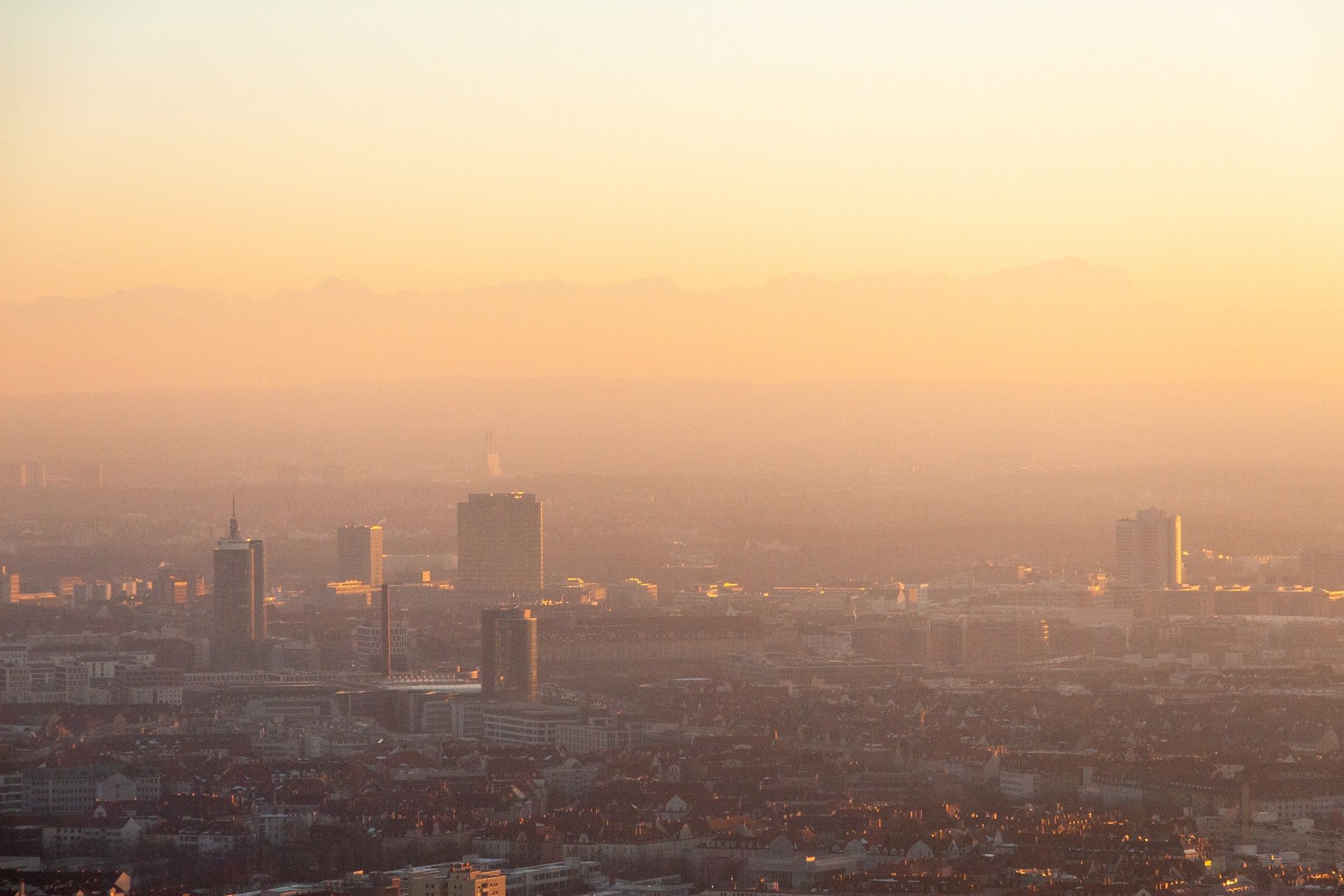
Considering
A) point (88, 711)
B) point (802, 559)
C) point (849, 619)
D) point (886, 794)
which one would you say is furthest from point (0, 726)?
point (802, 559)

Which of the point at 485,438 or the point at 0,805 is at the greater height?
the point at 485,438

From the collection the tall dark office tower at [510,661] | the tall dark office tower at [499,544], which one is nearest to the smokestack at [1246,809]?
the tall dark office tower at [510,661]

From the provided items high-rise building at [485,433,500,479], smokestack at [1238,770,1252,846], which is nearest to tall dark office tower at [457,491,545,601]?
high-rise building at [485,433,500,479]

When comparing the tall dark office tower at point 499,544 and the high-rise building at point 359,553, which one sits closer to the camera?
the tall dark office tower at point 499,544

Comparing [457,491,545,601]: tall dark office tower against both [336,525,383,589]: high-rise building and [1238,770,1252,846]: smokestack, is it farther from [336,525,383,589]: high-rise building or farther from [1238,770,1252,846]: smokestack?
[1238,770,1252,846]: smokestack

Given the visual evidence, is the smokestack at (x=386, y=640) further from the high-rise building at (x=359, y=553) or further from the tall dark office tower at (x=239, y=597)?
the high-rise building at (x=359, y=553)

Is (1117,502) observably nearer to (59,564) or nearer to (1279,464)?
(1279,464)
